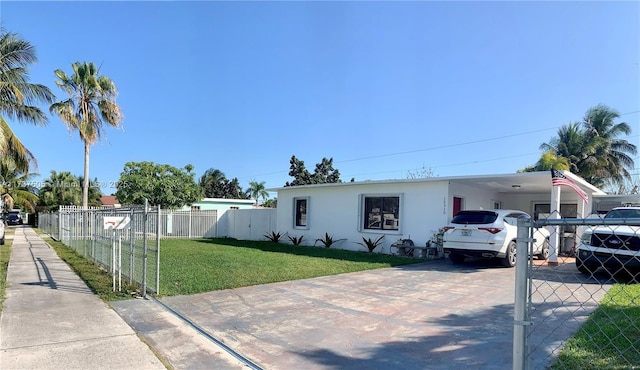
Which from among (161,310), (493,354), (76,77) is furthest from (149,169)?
→ (493,354)

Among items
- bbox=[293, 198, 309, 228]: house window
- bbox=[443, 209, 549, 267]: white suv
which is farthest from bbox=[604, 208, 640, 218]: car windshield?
bbox=[293, 198, 309, 228]: house window

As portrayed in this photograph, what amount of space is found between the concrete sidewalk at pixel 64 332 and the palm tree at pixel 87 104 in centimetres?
1560

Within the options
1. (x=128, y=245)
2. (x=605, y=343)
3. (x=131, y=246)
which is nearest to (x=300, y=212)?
(x=128, y=245)

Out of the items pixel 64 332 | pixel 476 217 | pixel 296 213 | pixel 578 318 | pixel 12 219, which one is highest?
pixel 476 217

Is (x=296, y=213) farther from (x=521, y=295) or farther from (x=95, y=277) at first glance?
(x=521, y=295)

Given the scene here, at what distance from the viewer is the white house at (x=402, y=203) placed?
14500 mm

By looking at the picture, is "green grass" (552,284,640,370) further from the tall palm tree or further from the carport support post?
the tall palm tree

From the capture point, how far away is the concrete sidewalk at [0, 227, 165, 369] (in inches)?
170

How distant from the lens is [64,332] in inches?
209

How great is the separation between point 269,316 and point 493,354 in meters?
3.15

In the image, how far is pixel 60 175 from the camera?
4441 centimetres

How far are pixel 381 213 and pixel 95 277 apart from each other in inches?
407

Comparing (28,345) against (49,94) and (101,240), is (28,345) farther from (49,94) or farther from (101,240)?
(49,94)

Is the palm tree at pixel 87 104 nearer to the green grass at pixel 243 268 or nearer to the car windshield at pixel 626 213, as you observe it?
the green grass at pixel 243 268
